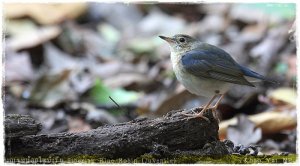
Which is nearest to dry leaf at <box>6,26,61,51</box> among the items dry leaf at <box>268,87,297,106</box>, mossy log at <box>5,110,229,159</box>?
dry leaf at <box>268,87,297,106</box>

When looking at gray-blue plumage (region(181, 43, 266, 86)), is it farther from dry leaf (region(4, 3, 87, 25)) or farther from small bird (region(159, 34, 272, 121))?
dry leaf (region(4, 3, 87, 25))

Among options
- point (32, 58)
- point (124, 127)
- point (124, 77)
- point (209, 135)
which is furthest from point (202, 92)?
point (32, 58)

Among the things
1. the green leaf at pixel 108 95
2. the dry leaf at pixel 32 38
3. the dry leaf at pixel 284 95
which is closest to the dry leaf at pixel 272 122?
the dry leaf at pixel 284 95

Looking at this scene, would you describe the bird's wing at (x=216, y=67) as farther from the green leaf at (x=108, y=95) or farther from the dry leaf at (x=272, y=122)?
the green leaf at (x=108, y=95)

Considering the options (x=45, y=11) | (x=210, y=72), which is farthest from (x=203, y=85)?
(x=45, y=11)

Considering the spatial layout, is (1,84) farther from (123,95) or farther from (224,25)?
(224,25)

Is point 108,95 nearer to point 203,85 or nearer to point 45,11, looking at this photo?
point 203,85

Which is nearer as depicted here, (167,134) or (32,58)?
(167,134)
